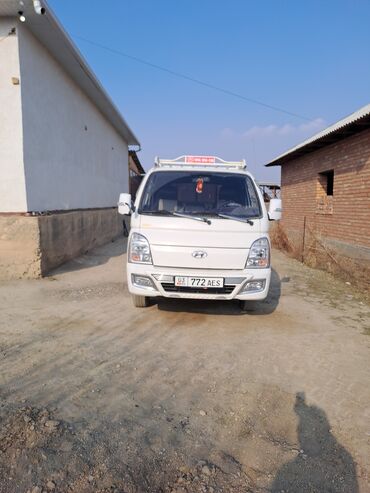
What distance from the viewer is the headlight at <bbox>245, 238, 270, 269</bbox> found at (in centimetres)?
446

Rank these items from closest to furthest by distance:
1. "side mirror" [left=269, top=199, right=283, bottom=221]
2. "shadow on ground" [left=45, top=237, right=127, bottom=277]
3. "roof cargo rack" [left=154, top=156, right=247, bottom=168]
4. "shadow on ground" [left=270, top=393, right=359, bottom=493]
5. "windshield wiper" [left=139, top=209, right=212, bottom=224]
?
"shadow on ground" [left=270, top=393, right=359, bottom=493], "windshield wiper" [left=139, top=209, right=212, bottom=224], "side mirror" [left=269, top=199, right=283, bottom=221], "roof cargo rack" [left=154, top=156, right=247, bottom=168], "shadow on ground" [left=45, top=237, right=127, bottom=277]

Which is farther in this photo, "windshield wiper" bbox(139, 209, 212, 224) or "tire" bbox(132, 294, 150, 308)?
"tire" bbox(132, 294, 150, 308)

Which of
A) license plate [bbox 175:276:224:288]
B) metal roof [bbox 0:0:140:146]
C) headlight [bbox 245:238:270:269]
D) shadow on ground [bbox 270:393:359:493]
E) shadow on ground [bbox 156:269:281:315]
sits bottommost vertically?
shadow on ground [bbox 270:393:359:493]

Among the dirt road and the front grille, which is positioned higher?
the front grille

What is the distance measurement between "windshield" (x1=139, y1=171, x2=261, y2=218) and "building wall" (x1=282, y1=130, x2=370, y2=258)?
148 inches

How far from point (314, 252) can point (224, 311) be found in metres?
5.53

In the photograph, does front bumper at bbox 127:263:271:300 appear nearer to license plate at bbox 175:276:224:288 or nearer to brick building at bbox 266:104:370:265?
license plate at bbox 175:276:224:288

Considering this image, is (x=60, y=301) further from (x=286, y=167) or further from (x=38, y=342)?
(x=286, y=167)

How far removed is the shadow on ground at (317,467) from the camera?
202 centimetres

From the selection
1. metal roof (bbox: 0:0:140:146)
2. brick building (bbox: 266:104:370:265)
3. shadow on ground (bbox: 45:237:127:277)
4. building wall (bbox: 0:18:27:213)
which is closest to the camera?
metal roof (bbox: 0:0:140:146)

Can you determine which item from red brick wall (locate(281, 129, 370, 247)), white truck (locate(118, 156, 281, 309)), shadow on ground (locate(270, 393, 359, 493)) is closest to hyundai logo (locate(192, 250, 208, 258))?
white truck (locate(118, 156, 281, 309))

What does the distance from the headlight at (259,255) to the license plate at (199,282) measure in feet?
1.46

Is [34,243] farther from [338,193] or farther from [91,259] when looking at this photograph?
[338,193]

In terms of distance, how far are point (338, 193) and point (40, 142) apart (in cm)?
714
